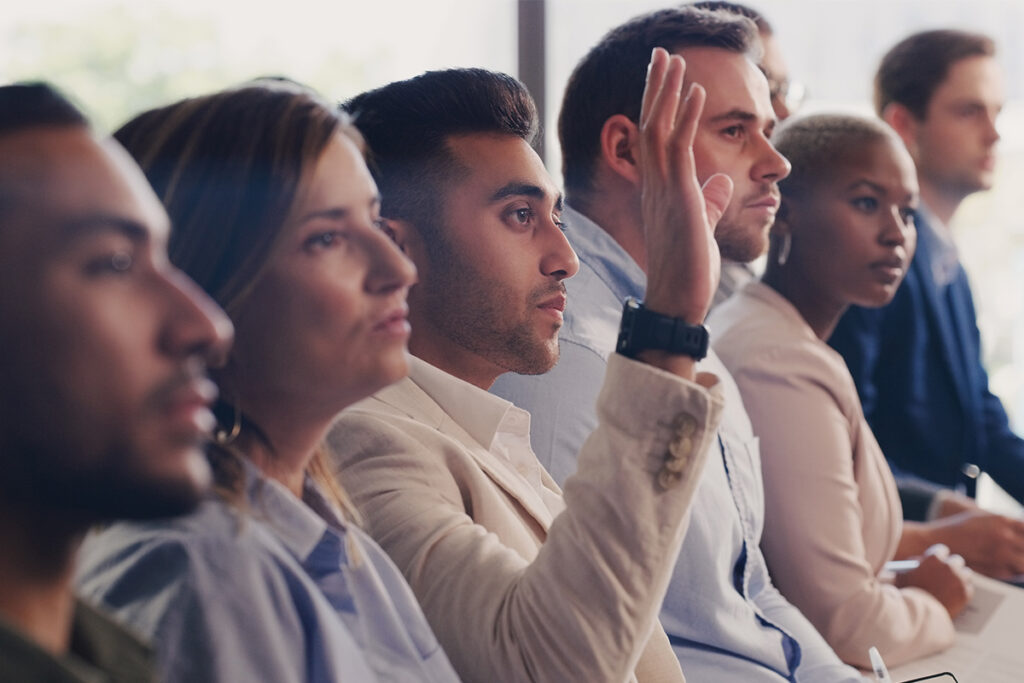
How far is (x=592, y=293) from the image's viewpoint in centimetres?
122

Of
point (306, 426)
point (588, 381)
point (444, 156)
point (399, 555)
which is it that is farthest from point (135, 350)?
point (588, 381)

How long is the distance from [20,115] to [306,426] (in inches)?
9.2

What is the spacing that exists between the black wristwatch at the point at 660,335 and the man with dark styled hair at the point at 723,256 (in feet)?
0.95

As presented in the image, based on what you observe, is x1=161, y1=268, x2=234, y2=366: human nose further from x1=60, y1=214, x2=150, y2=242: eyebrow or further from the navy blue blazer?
the navy blue blazer

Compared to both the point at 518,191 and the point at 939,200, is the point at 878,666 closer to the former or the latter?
the point at 518,191

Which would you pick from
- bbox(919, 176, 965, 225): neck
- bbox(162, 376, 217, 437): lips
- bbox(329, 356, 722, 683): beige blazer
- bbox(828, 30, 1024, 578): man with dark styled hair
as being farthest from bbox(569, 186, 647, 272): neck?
bbox(919, 176, 965, 225): neck

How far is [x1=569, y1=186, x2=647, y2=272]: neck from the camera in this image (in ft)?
4.30

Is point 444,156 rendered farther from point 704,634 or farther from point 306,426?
point 704,634

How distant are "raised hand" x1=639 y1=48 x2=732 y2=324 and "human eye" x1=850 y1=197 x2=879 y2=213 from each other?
0.78m

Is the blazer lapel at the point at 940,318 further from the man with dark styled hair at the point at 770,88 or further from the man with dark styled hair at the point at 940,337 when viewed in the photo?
the man with dark styled hair at the point at 770,88

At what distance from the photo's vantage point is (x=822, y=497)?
1.42 m

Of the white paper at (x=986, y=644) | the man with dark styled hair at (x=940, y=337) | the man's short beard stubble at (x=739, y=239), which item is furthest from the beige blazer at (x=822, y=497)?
the man with dark styled hair at (x=940, y=337)

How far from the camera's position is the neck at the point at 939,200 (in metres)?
2.31

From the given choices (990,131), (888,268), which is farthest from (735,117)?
(990,131)
